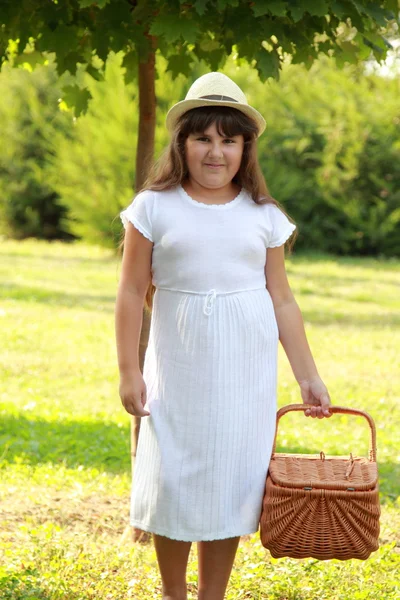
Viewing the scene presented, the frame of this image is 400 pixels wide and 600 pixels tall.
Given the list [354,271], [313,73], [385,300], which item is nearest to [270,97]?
[313,73]

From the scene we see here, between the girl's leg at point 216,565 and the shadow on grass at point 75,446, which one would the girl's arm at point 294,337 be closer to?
the girl's leg at point 216,565

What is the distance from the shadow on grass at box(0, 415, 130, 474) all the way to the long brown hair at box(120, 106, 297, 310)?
2508mm

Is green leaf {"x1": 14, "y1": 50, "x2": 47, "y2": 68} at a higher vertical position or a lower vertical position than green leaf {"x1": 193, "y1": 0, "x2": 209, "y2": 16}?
lower

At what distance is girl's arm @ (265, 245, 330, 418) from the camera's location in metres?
3.09

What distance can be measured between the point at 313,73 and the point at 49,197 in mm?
6687

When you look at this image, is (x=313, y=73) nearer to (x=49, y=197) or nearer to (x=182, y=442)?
(x=49, y=197)

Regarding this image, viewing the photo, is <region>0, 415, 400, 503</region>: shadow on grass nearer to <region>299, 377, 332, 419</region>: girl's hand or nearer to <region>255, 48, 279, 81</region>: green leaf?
<region>299, 377, 332, 419</region>: girl's hand

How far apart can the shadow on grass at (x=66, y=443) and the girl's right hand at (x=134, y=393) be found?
8.02 feet

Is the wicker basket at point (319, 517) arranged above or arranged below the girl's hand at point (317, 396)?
below

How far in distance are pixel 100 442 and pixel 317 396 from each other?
3.03 meters

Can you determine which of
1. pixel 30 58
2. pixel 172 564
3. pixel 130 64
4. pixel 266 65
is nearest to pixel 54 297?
pixel 30 58

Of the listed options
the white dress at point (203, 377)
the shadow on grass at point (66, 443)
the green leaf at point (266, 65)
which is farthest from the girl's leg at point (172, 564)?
the shadow on grass at point (66, 443)

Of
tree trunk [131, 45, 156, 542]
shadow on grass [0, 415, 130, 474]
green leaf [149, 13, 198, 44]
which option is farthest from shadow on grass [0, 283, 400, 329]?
green leaf [149, 13, 198, 44]

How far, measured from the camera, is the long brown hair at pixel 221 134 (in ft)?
9.74
